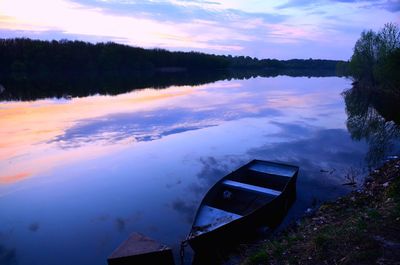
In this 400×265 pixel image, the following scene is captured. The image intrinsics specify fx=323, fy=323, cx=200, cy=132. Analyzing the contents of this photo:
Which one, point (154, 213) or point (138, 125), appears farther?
point (138, 125)

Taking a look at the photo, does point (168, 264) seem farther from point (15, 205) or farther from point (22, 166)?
point (22, 166)

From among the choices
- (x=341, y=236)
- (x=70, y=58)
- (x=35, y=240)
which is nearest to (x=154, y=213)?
(x=35, y=240)

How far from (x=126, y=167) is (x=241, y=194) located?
22.7 feet

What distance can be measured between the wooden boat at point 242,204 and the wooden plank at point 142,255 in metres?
1.10

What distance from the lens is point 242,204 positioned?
41.1ft

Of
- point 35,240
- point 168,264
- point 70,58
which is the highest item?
point 70,58

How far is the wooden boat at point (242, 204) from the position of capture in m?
9.11

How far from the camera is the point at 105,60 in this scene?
116m

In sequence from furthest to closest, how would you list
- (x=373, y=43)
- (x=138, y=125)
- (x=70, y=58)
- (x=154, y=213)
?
(x=70, y=58)
(x=373, y=43)
(x=138, y=125)
(x=154, y=213)

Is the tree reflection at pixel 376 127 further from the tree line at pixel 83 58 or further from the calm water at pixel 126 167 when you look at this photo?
the tree line at pixel 83 58

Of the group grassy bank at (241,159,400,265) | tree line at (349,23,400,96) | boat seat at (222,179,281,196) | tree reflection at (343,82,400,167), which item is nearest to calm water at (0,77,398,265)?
tree reflection at (343,82,400,167)

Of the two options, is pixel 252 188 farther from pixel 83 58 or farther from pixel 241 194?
pixel 83 58

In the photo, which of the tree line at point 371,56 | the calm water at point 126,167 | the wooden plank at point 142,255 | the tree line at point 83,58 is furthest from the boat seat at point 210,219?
the tree line at point 83,58

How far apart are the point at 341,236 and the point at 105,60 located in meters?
118
